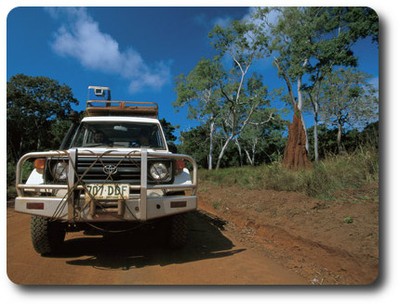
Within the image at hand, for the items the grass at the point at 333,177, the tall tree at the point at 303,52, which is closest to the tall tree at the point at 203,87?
the tall tree at the point at 303,52

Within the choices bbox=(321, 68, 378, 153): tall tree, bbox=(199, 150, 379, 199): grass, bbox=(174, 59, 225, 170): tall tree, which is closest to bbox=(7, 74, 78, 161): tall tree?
bbox=(199, 150, 379, 199): grass

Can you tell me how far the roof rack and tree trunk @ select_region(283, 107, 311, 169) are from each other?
16.5 feet

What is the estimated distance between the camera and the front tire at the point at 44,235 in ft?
12.0

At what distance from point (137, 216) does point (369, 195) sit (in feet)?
11.6

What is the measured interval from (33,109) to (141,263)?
311 centimetres

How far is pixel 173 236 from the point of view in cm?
393

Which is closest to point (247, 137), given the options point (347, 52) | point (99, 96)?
point (347, 52)

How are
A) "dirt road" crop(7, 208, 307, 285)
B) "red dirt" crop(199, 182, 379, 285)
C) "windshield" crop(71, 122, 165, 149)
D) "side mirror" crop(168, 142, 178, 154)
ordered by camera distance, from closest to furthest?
"dirt road" crop(7, 208, 307, 285) → "red dirt" crop(199, 182, 379, 285) → "side mirror" crop(168, 142, 178, 154) → "windshield" crop(71, 122, 165, 149)

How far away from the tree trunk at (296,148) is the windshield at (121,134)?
5.33 meters

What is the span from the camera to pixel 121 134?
4.79 m

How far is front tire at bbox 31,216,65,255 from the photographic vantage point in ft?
12.0

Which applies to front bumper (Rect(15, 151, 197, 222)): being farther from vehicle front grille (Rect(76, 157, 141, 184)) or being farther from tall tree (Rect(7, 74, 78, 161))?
tall tree (Rect(7, 74, 78, 161))

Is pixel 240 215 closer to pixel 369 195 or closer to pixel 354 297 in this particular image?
pixel 369 195

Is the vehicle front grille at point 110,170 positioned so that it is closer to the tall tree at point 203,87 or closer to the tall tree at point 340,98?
the tall tree at point 340,98
